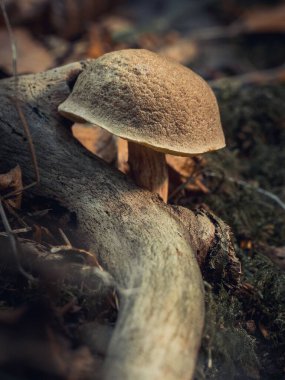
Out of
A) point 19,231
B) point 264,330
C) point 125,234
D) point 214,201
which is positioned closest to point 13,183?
point 19,231

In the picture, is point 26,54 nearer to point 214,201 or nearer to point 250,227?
point 214,201

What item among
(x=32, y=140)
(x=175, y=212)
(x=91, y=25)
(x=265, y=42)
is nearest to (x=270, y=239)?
(x=175, y=212)

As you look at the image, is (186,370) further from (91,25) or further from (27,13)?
(91,25)

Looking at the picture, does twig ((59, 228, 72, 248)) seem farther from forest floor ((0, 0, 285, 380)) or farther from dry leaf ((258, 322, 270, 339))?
dry leaf ((258, 322, 270, 339))

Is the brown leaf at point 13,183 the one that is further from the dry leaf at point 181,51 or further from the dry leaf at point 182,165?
the dry leaf at point 181,51

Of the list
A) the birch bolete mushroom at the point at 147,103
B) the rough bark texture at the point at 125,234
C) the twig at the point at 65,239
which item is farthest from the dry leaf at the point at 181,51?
the twig at the point at 65,239

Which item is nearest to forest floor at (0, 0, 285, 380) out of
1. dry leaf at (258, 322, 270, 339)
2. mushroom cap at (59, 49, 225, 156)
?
dry leaf at (258, 322, 270, 339)

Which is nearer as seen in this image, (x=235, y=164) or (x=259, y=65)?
(x=235, y=164)
